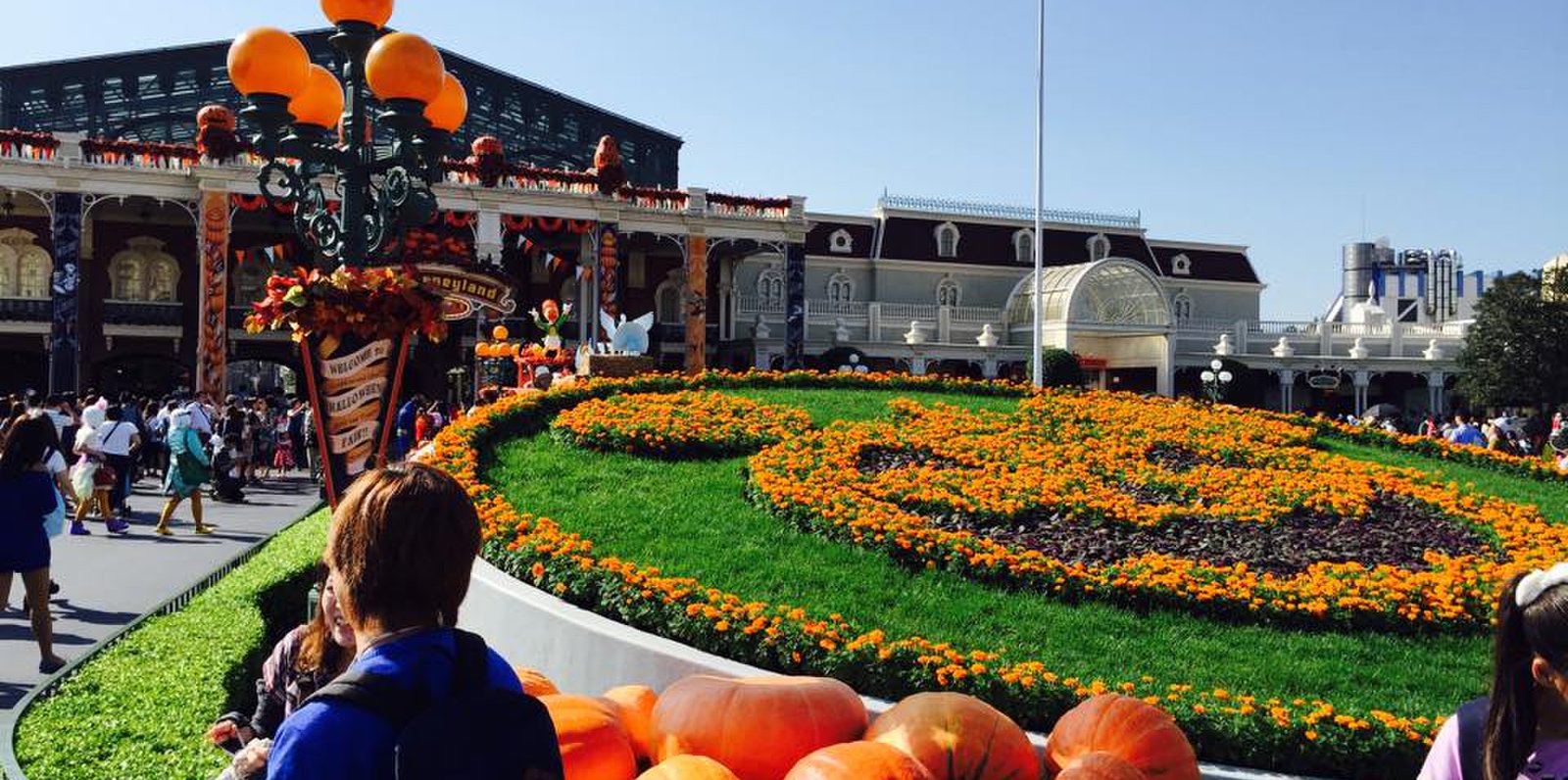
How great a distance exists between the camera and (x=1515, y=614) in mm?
2631

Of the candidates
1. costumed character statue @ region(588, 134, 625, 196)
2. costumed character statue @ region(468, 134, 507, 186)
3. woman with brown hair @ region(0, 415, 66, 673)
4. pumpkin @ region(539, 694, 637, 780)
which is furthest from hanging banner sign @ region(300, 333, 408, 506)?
costumed character statue @ region(588, 134, 625, 196)

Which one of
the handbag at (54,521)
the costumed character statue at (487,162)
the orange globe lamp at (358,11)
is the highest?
the costumed character statue at (487,162)

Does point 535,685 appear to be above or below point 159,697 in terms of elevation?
above

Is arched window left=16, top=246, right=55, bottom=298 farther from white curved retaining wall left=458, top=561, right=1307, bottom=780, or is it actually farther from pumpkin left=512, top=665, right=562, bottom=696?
pumpkin left=512, top=665, right=562, bottom=696

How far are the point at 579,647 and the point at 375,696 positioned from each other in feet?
15.4

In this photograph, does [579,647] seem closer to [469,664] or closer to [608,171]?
[469,664]

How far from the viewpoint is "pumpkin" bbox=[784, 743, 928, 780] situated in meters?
3.87

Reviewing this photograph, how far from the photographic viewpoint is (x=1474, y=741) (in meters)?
2.72

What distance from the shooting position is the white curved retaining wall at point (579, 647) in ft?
19.9

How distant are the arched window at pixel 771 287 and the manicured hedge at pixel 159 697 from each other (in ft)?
105

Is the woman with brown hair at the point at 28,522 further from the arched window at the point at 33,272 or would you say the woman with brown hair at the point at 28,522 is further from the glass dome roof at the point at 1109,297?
the glass dome roof at the point at 1109,297

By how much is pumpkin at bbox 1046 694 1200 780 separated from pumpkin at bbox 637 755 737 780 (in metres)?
1.38

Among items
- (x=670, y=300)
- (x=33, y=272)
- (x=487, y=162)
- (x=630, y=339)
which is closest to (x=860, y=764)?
(x=630, y=339)

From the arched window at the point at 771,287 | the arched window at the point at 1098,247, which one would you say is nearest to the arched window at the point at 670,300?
the arched window at the point at 771,287
